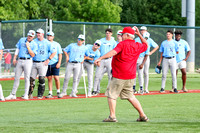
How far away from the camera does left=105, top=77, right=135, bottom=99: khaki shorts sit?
31.6 feet

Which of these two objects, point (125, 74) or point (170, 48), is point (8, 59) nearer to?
point (170, 48)

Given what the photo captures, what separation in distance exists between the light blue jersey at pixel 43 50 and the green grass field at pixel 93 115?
1511 millimetres

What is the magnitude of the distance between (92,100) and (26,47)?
8.28 feet

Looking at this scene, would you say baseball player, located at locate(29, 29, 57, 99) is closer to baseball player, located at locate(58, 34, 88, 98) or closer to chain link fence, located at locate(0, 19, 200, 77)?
baseball player, located at locate(58, 34, 88, 98)

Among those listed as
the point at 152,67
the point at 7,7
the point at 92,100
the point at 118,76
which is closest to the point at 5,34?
the point at 7,7

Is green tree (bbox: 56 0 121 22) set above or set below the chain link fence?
above

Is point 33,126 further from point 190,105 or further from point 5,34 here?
point 5,34

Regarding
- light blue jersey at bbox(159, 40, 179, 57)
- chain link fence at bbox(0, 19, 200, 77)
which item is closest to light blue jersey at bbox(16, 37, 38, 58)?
light blue jersey at bbox(159, 40, 179, 57)

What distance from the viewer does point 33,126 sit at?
29.3 ft

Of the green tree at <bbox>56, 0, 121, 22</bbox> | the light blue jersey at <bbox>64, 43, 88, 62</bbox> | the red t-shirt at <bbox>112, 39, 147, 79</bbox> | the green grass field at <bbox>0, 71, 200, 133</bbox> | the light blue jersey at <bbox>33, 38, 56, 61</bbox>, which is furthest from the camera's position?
the green tree at <bbox>56, 0, 121, 22</bbox>

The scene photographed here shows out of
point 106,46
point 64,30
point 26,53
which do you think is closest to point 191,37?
point 64,30

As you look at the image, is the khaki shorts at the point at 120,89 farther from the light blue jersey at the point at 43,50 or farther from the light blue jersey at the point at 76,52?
the light blue jersey at the point at 76,52

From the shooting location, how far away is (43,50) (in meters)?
15.3

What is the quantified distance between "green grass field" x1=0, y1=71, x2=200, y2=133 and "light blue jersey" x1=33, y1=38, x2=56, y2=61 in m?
1.51
